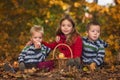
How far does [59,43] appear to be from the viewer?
658 centimetres

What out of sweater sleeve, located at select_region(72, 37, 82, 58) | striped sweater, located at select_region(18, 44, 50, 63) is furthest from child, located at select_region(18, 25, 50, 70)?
sweater sleeve, located at select_region(72, 37, 82, 58)

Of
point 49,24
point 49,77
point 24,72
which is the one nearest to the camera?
point 49,77

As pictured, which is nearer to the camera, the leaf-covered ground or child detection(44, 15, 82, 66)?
the leaf-covered ground

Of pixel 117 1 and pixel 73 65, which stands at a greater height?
pixel 117 1

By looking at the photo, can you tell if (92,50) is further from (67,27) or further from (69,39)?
(67,27)

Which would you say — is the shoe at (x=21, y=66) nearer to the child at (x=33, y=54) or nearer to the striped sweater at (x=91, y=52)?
the child at (x=33, y=54)

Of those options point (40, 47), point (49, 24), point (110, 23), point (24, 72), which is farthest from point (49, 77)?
point (49, 24)

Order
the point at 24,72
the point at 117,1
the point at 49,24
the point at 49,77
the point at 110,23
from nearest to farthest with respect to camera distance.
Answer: the point at 49,77 → the point at 24,72 → the point at 117,1 → the point at 110,23 → the point at 49,24

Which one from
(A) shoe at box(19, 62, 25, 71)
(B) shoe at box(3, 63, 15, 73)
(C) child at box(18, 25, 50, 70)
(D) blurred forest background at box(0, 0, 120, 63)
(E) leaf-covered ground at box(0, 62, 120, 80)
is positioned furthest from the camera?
(D) blurred forest background at box(0, 0, 120, 63)

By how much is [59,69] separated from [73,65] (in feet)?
0.76

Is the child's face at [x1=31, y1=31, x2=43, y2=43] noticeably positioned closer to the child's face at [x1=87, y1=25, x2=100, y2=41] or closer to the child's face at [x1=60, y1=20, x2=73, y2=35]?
the child's face at [x1=60, y1=20, x2=73, y2=35]

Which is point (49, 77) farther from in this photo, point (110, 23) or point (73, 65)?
point (110, 23)

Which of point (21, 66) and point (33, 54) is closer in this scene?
point (21, 66)

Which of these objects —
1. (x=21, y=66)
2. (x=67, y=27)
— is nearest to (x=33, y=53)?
(x=21, y=66)
